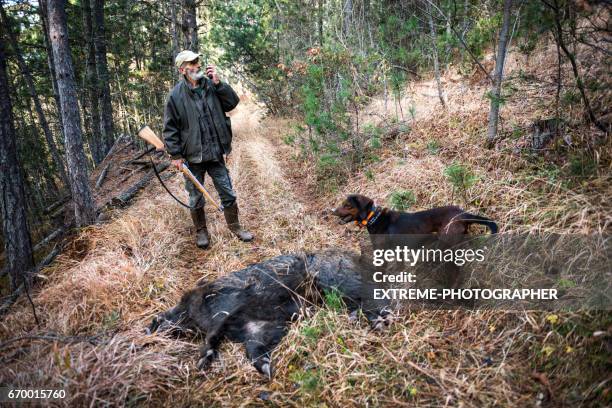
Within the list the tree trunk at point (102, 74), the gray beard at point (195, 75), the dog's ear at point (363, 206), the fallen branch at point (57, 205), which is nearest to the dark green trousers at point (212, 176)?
the gray beard at point (195, 75)

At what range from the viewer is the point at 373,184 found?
208 inches

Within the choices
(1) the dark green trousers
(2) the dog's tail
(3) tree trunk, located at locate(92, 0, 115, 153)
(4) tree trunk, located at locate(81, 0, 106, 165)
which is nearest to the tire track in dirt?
(1) the dark green trousers

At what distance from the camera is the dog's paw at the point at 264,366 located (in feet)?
8.21

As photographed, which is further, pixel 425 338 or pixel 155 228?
pixel 155 228

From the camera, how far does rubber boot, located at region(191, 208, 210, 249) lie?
4.55 metres

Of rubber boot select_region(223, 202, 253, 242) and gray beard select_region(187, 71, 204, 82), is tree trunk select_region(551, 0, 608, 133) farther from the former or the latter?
rubber boot select_region(223, 202, 253, 242)

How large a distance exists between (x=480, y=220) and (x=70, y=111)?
5341 millimetres

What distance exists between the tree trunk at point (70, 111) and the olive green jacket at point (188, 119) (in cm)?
152

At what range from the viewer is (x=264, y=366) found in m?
2.54

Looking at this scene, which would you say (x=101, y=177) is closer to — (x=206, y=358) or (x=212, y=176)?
(x=212, y=176)

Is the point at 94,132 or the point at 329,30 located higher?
the point at 329,30

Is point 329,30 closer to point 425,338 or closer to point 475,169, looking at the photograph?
point 475,169

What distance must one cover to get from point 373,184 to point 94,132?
10.8 meters

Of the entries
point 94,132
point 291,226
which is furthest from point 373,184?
point 94,132
